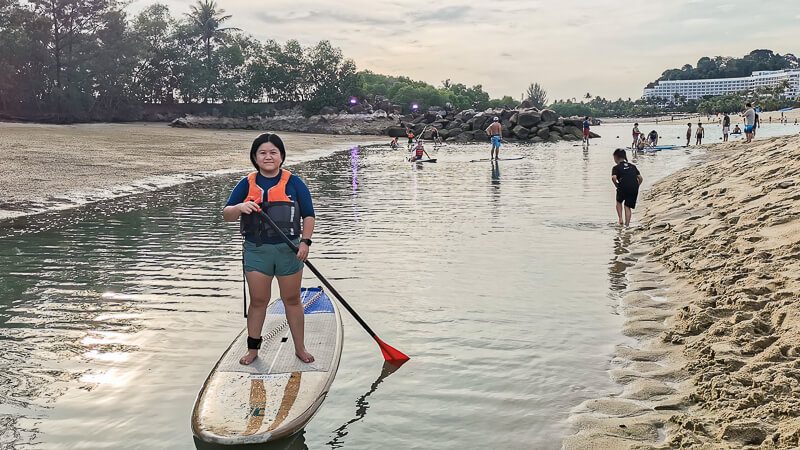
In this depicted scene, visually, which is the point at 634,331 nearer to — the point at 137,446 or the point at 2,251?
the point at 137,446

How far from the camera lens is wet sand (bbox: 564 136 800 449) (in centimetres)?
425

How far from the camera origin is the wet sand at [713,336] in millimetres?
4250

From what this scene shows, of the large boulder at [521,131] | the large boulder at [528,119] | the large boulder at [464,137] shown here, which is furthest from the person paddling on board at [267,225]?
the large boulder at [528,119]

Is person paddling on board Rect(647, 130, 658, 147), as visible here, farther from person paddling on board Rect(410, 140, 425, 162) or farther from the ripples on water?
the ripples on water

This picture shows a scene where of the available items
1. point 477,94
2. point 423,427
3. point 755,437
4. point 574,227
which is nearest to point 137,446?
point 423,427

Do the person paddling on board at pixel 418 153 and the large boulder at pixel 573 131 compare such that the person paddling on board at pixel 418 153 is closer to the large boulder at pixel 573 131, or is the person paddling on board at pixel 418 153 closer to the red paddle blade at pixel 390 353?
the red paddle blade at pixel 390 353

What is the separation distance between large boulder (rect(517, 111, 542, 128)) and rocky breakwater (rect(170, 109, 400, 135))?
2153cm

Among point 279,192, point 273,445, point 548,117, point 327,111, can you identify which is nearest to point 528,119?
point 548,117

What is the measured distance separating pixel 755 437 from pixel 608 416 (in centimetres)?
101

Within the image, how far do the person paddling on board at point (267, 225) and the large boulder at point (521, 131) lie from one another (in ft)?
Answer: 192

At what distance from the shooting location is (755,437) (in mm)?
3949

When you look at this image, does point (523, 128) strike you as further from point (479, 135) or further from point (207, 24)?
point (207, 24)

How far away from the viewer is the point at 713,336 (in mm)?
5805

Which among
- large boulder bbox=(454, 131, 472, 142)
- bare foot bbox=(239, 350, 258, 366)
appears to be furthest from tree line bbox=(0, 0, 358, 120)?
bare foot bbox=(239, 350, 258, 366)
